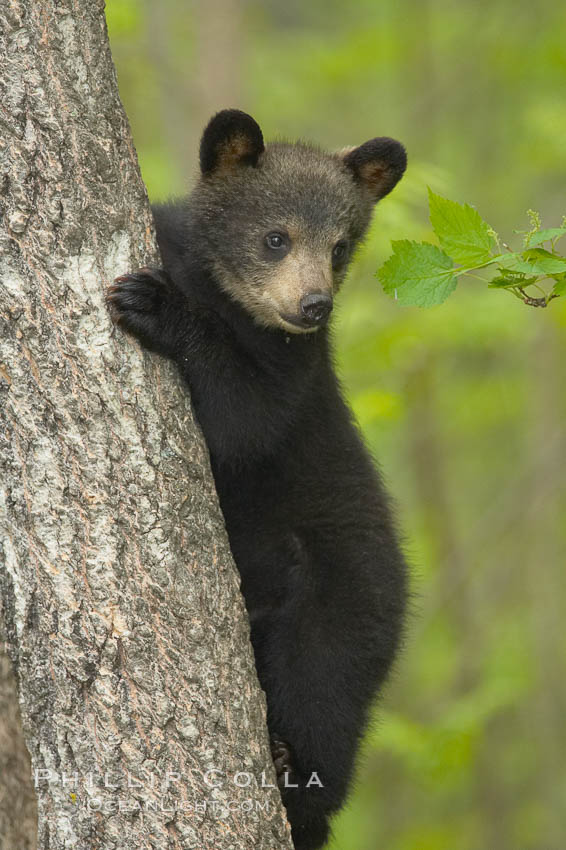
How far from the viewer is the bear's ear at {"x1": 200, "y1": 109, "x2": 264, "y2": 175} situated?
4.30 m

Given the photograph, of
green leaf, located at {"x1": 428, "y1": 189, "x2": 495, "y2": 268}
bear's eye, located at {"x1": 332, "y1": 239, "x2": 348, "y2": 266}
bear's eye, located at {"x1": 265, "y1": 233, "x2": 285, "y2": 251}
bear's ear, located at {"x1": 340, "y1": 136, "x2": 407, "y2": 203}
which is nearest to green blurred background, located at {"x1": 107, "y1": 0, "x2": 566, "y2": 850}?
bear's ear, located at {"x1": 340, "y1": 136, "x2": 407, "y2": 203}

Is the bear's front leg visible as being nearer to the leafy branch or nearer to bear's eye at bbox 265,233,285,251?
the leafy branch

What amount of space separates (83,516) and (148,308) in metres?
0.74

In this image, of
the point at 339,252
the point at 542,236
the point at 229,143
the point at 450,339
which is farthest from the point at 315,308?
the point at 450,339

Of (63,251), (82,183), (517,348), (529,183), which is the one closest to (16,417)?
(63,251)

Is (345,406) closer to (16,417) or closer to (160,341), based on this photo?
(160,341)

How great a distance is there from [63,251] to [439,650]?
12329mm

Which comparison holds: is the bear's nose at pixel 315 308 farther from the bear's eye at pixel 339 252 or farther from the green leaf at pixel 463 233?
the green leaf at pixel 463 233

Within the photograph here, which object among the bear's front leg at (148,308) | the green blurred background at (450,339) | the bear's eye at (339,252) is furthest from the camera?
the green blurred background at (450,339)

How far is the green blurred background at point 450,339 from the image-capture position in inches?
336

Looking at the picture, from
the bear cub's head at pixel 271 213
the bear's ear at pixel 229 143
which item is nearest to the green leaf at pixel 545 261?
the bear cub's head at pixel 271 213

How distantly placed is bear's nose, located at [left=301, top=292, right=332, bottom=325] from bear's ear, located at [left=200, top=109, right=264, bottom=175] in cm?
87

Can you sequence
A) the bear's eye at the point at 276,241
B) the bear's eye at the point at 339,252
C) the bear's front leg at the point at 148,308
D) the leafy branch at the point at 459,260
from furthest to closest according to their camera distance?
1. the bear's eye at the point at 339,252
2. the bear's eye at the point at 276,241
3. the bear's front leg at the point at 148,308
4. the leafy branch at the point at 459,260

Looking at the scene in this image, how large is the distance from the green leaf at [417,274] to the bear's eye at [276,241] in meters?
1.58
